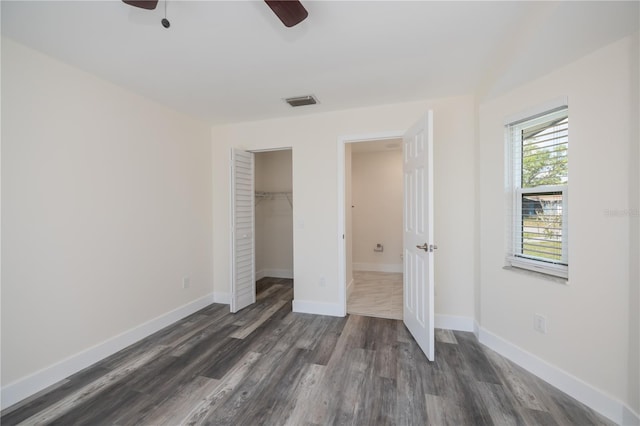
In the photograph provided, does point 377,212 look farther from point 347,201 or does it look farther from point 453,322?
point 453,322

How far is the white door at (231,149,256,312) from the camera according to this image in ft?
10.5

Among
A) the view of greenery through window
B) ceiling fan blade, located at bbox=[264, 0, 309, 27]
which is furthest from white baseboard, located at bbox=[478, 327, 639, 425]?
ceiling fan blade, located at bbox=[264, 0, 309, 27]

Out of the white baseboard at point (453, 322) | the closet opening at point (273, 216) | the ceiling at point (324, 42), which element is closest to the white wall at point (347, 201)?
the ceiling at point (324, 42)

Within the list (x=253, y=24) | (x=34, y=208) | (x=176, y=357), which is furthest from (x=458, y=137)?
(x=34, y=208)

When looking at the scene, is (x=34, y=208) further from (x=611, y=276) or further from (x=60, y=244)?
(x=611, y=276)

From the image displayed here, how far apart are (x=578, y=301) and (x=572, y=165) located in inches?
35.8

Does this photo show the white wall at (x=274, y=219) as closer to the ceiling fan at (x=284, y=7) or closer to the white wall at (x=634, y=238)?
the ceiling fan at (x=284, y=7)

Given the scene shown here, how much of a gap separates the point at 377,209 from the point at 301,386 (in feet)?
12.8

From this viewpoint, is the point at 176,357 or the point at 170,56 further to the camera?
the point at 176,357

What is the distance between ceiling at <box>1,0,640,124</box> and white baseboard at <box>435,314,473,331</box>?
221 cm

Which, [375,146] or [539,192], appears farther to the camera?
[375,146]

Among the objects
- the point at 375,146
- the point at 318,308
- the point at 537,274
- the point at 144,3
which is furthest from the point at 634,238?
the point at 375,146

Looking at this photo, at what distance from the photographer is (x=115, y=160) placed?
241 cm

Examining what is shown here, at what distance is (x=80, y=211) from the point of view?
2146 mm
